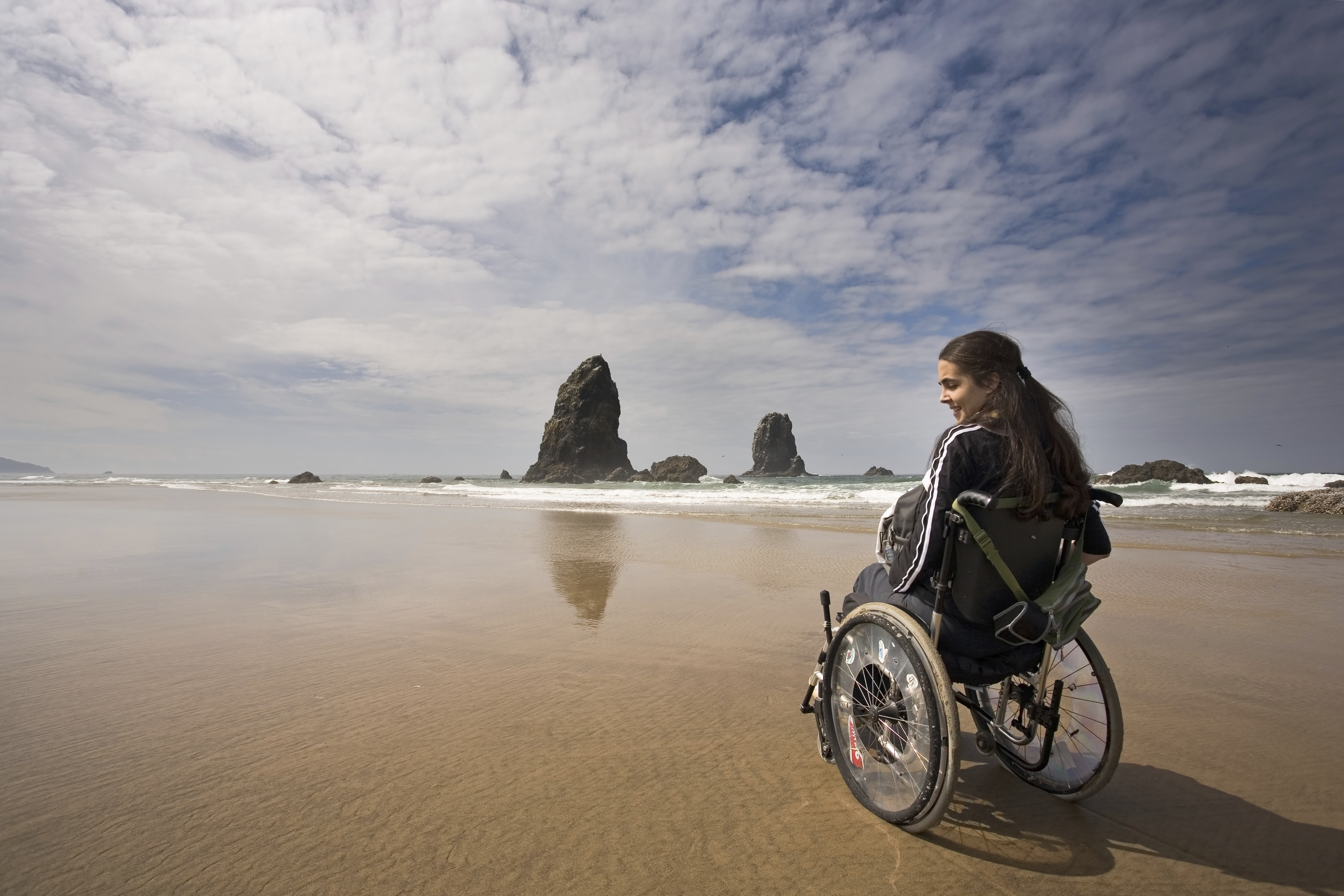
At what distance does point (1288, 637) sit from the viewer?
15.6 ft

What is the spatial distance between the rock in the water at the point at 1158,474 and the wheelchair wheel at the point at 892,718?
118 ft

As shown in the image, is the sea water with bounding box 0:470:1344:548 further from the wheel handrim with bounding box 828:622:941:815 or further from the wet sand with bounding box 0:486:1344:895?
the wheel handrim with bounding box 828:622:941:815

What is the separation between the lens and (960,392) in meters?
2.30

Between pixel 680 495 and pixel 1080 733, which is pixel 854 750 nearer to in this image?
pixel 1080 733

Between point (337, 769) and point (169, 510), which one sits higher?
point (169, 510)

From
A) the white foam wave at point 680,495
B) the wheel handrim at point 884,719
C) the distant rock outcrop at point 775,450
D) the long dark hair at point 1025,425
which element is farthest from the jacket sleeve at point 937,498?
the distant rock outcrop at point 775,450

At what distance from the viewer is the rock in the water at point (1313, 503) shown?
16.2m

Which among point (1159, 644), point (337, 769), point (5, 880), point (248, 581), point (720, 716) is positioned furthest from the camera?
point (248, 581)

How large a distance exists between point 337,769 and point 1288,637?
676 cm

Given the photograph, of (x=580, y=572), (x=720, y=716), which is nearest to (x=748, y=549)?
(x=580, y=572)

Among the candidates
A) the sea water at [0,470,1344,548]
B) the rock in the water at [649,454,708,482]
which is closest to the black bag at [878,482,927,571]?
the sea water at [0,470,1344,548]

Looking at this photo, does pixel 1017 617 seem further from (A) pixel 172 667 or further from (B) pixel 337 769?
(A) pixel 172 667

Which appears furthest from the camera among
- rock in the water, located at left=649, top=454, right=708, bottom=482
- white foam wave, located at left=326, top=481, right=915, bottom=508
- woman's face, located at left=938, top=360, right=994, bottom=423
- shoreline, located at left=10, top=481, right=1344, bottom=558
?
rock in the water, located at left=649, top=454, right=708, bottom=482

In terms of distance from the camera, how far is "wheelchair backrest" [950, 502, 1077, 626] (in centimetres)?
199
